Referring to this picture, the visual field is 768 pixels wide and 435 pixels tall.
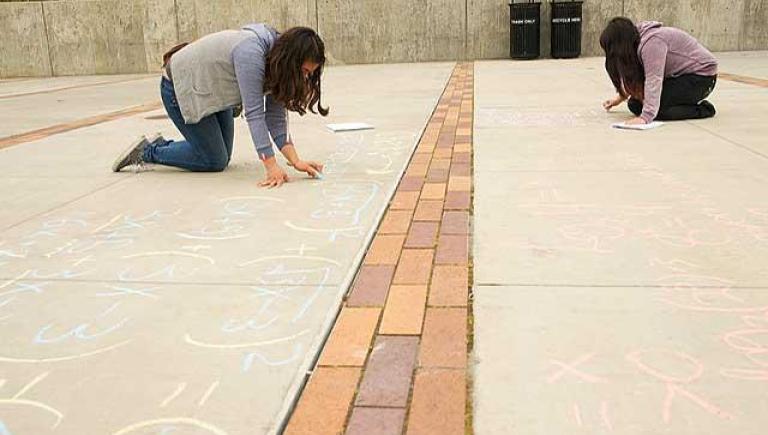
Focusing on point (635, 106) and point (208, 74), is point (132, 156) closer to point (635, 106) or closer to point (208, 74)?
point (208, 74)

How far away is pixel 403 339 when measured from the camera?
6.37 ft

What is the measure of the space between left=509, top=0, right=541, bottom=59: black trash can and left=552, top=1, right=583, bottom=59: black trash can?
14.0 inches

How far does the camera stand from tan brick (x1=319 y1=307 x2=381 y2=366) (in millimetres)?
1837

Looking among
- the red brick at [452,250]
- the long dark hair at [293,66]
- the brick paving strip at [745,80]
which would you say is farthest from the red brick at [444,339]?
the brick paving strip at [745,80]

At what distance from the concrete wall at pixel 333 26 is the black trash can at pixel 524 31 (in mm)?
522

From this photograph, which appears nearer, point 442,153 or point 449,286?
point 449,286

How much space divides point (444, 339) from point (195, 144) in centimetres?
276

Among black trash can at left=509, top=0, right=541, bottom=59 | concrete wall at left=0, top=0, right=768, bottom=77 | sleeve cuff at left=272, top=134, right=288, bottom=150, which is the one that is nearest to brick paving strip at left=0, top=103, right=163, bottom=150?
sleeve cuff at left=272, top=134, right=288, bottom=150

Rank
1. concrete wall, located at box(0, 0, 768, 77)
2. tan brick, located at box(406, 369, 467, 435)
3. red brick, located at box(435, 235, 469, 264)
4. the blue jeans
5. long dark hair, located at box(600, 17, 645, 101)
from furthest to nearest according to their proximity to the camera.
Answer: concrete wall, located at box(0, 0, 768, 77) < long dark hair, located at box(600, 17, 645, 101) < the blue jeans < red brick, located at box(435, 235, 469, 264) < tan brick, located at box(406, 369, 467, 435)

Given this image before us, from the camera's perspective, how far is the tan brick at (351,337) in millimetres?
1837

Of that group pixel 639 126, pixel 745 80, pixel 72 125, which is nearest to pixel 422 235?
pixel 639 126

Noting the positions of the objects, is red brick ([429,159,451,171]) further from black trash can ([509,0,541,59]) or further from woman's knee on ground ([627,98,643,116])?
black trash can ([509,0,541,59])

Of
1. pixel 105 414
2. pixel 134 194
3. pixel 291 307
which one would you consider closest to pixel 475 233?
pixel 291 307

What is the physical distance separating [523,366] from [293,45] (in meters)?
2.32
